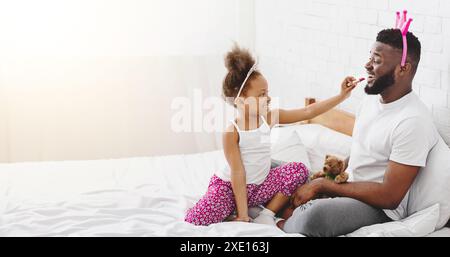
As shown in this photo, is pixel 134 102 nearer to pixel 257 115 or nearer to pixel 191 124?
pixel 191 124

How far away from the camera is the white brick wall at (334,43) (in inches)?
98.2

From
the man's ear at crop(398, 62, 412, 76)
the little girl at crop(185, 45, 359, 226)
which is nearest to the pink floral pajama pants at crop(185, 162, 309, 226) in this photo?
the little girl at crop(185, 45, 359, 226)

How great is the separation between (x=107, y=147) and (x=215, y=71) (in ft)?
2.51

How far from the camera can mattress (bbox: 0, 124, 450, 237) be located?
2.26 metres

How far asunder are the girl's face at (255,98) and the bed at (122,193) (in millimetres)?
418

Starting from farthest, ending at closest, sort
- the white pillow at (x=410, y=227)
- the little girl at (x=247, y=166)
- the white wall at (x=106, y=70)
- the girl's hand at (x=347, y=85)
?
the white wall at (x=106, y=70)
the girl's hand at (x=347, y=85)
the little girl at (x=247, y=166)
the white pillow at (x=410, y=227)

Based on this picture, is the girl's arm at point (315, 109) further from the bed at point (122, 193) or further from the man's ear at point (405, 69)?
the bed at point (122, 193)

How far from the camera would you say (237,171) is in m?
2.38

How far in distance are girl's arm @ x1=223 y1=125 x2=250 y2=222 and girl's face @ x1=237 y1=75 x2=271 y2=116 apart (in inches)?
3.4

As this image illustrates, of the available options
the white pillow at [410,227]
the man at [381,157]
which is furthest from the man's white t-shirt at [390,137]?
the white pillow at [410,227]

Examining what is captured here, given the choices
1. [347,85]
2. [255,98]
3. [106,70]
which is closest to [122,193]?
[255,98]

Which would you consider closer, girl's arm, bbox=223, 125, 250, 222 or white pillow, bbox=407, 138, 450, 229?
white pillow, bbox=407, 138, 450, 229

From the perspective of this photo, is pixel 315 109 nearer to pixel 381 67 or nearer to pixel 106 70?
pixel 381 67

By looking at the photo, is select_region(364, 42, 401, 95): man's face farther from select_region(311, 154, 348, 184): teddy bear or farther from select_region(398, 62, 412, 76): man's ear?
select_region(311, 154, 348, 184): teddy bear
